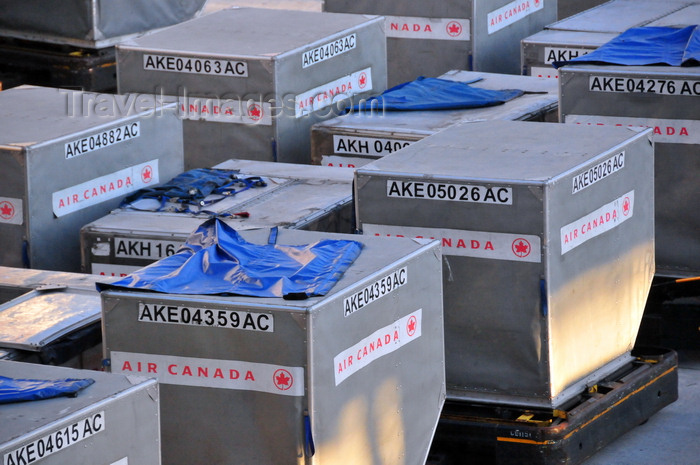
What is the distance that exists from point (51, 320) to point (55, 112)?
2377mm

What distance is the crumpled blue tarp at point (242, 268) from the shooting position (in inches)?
231

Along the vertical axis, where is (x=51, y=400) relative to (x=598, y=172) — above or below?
below

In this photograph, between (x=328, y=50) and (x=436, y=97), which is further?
(x=328, y=50)

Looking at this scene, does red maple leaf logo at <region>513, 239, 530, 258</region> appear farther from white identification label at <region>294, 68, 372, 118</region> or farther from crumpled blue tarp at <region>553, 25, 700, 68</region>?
white identification label at <region>294, 68, 372, 118</region>

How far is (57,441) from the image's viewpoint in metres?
4.75

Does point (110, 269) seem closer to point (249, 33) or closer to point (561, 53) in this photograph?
point (249, 33)

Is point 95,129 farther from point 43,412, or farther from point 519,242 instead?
point 43,412

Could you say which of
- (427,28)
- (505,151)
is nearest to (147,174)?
(505,151)

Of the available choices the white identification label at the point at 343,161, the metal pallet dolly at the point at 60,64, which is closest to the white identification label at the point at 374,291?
the white identification label at the point at 343,161

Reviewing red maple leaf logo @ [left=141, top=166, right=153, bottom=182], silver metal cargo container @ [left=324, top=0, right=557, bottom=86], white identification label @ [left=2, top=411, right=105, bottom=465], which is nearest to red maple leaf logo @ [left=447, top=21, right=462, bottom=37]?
silver metal cargo container @ [left=324, top=0, right=557, bottom=86]

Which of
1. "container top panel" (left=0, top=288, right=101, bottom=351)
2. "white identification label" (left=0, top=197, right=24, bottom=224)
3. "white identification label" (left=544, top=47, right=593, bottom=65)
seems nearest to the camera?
"container top panel" (left=0, top=288, right=101, bottom=351)

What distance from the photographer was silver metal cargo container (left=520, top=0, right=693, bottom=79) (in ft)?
35.2

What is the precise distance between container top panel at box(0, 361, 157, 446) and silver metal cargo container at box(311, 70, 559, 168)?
12.6ft

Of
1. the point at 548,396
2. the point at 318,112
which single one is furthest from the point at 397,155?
the point at 318,112
